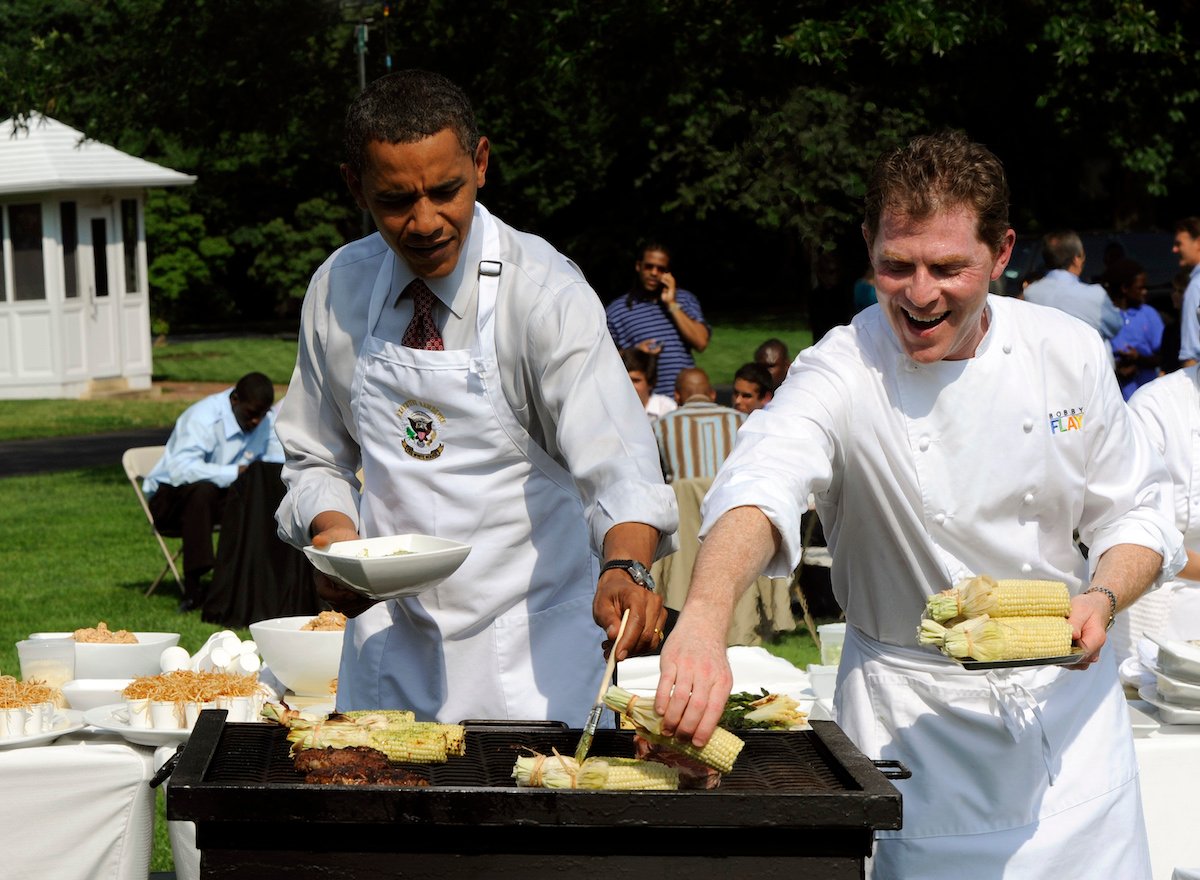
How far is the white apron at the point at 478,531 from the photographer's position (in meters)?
2.81

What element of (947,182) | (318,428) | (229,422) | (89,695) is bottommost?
(229,422)

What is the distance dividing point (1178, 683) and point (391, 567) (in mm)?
1992

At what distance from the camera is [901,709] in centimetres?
252

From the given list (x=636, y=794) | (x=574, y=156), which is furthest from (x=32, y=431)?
(x=636, y=794)

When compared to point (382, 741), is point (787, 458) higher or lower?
higher

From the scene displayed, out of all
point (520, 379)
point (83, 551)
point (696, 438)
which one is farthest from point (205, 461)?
point (520, 379)

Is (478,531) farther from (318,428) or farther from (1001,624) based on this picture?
(1001,624)

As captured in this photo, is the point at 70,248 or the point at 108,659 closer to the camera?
the point at 108,659

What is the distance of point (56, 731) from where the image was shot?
145 inches

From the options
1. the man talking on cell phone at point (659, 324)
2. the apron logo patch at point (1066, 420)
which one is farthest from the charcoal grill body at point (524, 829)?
the man talking on cell phone at point (659, 324)

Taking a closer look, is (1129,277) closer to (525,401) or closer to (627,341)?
(627,341)

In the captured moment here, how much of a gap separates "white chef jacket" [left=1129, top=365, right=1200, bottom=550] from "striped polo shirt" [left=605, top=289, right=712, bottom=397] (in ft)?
17.6

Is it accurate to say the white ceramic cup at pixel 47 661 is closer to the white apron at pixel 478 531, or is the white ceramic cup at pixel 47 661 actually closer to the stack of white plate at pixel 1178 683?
the white apron at pixel 478 531

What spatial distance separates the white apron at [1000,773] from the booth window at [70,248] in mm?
20347
